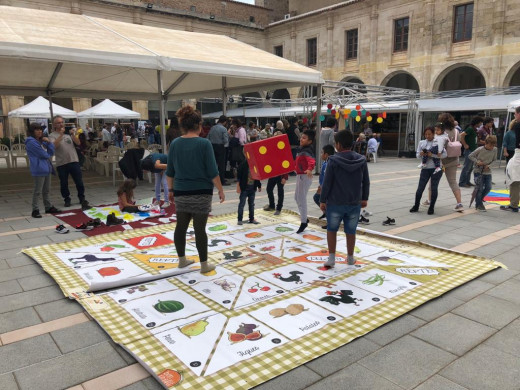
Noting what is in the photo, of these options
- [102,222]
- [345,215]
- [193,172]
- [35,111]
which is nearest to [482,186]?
[345,215]

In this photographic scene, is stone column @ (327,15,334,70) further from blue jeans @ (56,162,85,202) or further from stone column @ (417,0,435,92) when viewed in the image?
blue jeans @ (56,162,85,202)

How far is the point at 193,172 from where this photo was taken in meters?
3.84

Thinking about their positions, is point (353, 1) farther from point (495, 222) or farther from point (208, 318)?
point (208, 318)

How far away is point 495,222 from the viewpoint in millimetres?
6320

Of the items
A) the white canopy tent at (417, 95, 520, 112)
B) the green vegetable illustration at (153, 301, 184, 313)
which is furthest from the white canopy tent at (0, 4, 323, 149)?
the white canopy tent at (417, 95, 520, 112)

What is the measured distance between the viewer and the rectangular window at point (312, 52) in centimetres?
3036

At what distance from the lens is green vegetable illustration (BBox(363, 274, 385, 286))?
3855 mm

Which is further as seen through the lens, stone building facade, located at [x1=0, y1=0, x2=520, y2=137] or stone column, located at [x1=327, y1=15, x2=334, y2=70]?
stone column, located at [x1=327, y1=15, x2=334, y2=70]

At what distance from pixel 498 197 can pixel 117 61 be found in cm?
828

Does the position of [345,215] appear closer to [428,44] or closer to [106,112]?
[106,112]

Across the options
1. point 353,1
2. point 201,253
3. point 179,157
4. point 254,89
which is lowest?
point 201,253

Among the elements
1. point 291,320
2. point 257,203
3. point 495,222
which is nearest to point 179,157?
point 291,320

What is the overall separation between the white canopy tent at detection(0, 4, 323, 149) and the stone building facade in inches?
624

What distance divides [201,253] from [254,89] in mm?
8777
